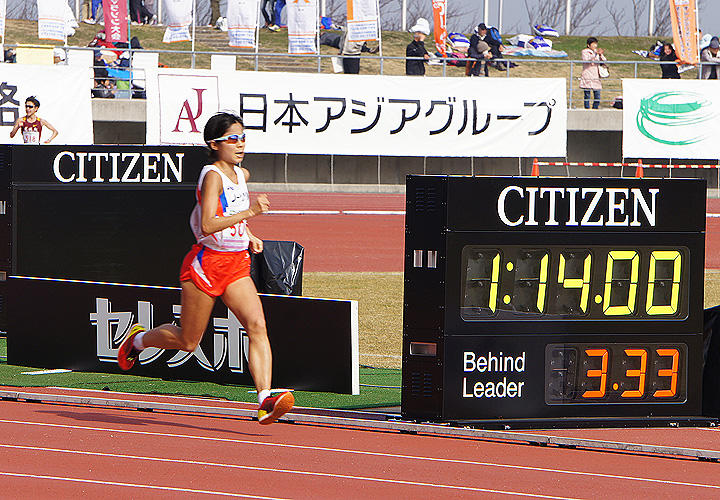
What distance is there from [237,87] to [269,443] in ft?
72.5

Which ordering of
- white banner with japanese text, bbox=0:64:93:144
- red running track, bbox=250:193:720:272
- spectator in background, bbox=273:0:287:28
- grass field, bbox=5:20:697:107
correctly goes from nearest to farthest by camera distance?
red running track, bbox=250:193:720:272, white banner with japanese text, bbox=0:64:93:144, grass field, bbox=5:20:697:107, spectator in background, bbox=273:0:287:28

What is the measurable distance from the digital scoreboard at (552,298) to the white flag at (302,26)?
25.9 metres

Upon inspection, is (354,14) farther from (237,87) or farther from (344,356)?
(344,356)

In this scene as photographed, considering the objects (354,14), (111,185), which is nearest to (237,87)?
(354,14)

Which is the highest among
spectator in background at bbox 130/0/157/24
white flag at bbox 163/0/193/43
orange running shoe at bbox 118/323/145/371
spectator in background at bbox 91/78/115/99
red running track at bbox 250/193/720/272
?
spectator in background at bbox 130/0/157/24

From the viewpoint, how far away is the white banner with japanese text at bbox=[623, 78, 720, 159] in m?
29.9

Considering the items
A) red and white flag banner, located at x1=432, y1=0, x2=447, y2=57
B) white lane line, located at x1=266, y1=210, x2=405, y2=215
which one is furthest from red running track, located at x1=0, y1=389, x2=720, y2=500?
red and white flag banner, located at x1=432, y1=0, x2=447, y2=57

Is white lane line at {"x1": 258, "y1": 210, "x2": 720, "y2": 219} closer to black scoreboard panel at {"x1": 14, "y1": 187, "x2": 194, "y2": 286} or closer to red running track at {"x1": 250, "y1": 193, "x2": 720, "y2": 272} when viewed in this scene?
red running track at {"x1": 250, "y1": 193, "x2": 720, "y2": 272}

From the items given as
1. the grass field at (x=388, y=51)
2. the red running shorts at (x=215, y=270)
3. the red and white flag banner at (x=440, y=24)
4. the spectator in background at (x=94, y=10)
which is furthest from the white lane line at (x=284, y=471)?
the spectator in background at (x=94, y=10)

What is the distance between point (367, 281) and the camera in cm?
1759

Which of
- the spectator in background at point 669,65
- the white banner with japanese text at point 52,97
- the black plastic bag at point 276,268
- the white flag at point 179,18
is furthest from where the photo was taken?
the white flag at point 179,18

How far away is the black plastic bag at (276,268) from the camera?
35.4ft

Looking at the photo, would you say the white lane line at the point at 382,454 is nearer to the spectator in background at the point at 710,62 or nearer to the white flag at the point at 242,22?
the spectator in background at the point at 710,62

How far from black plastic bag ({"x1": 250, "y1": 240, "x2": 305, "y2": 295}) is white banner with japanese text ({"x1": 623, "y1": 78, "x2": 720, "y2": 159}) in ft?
66.1
